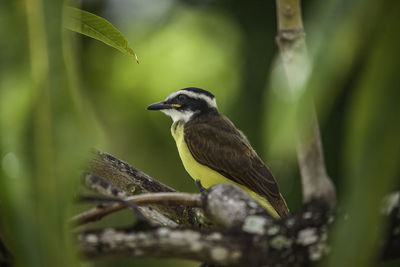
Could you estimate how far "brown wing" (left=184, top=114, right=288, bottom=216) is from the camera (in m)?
4.05

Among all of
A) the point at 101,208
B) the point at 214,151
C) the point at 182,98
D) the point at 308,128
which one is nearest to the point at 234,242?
the point at 308,128

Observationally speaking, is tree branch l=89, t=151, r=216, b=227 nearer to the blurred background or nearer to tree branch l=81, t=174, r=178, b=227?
tree branch l=81, t=174, r=178, b=227

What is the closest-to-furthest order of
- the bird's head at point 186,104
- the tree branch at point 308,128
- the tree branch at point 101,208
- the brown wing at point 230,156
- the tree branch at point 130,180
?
the tree branch at point 308,128 < the tree branch at point 101,208 < the tree branch at point 130,180 < the brown wing at point 230,156 < the bird's head at point 186,104

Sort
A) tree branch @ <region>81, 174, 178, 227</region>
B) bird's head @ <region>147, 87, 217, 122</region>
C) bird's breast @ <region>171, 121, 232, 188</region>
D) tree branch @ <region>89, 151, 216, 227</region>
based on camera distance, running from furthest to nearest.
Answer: bird's head @ <region>147, 87, 217, 122</region> < bird's breast @ <region>171, 121, 232, 188</region> < tree branch @ <region>89, 151, 216, 227</region> < tree branch @ <region>81, 174, 178, 227</region>

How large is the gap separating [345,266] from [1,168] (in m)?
0.76

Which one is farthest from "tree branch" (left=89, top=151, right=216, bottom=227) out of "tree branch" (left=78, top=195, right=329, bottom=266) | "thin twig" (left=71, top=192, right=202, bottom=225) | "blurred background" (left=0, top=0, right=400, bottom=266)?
"blurred background" (left=0, top=0, right=400, bottom=266)

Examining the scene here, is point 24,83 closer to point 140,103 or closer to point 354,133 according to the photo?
point 354,133

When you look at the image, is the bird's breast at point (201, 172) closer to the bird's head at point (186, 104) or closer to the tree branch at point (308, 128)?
the bird's head at point (186, 104)

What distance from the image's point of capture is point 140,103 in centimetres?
680

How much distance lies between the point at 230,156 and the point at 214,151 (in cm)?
12

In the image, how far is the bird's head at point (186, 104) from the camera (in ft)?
15.4

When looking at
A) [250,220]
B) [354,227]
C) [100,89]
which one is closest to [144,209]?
[250,220]

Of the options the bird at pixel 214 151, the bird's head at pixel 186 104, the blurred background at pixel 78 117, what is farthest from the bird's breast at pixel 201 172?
the blurred background at pixel 78 117

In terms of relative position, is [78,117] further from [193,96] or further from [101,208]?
[193,96]
